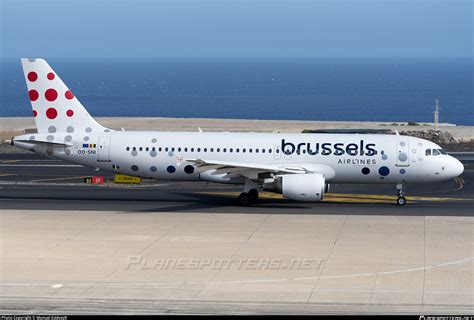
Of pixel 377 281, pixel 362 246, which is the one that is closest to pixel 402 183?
pixel 362 246

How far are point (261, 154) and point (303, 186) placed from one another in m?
4.01

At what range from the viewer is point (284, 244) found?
136ft

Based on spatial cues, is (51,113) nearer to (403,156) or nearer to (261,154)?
(261,154)

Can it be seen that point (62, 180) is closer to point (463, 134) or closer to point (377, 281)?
point (377, 281)

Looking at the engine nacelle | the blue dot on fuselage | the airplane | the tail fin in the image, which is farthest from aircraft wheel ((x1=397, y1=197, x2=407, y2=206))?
the tail fin

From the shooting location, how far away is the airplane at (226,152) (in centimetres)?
5197

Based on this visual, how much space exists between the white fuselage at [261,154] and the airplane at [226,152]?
55mm

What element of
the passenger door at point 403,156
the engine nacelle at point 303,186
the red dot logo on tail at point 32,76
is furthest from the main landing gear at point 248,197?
the red dot logo on tail at point 32,76

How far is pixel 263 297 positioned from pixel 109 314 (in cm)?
582

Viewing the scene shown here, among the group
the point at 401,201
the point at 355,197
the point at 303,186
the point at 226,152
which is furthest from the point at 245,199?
the point at 401,201

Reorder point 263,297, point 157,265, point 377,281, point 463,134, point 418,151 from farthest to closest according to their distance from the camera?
point 463,134 → point 418,151 → point 157,265 → point 377,281 → point 263,297

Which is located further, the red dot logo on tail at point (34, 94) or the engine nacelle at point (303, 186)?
the red dot logo on tail at point (34, 94)

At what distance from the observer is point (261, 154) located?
52.5 metres
